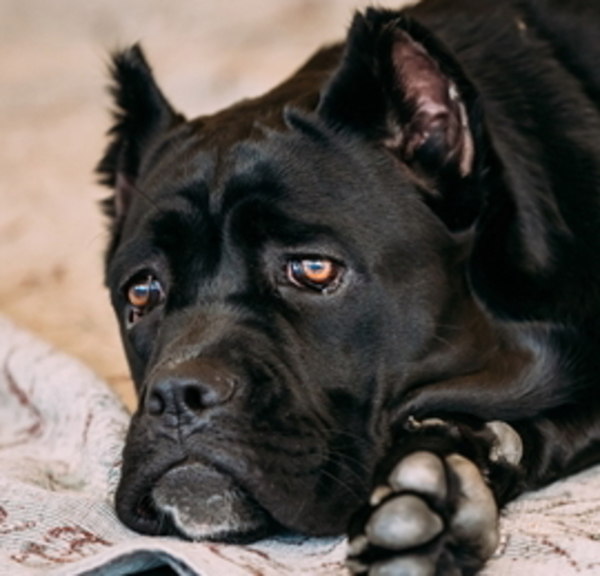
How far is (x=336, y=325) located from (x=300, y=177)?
0.23 m

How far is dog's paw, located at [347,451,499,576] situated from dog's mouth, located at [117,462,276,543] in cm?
22

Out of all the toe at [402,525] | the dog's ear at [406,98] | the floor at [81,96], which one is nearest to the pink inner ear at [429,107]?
the dog's ear at [406,98]

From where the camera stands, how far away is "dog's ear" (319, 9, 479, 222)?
1646 millimetres

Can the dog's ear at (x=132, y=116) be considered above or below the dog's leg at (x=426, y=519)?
above

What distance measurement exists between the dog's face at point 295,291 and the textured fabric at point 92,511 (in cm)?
7

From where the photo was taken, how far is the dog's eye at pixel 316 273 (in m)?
1.56

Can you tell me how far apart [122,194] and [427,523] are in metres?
1.10

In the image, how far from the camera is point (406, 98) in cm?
169

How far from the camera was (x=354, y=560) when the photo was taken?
119 centimetres

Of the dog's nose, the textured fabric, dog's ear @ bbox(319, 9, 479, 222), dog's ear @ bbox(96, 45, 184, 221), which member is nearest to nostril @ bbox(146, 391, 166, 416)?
the dog's nose

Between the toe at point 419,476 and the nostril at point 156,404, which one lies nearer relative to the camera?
the toe at point 419,476

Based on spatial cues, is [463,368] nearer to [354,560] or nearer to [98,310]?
[354,560]

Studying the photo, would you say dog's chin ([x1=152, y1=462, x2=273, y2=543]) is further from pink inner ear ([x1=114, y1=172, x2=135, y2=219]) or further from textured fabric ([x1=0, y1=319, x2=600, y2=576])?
pink inner ear ([x1=114, y1=172, x2=135, y2=219])

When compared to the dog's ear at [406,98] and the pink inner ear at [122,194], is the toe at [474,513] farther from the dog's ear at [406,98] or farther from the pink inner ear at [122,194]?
the pink inner ear at [122,194]
